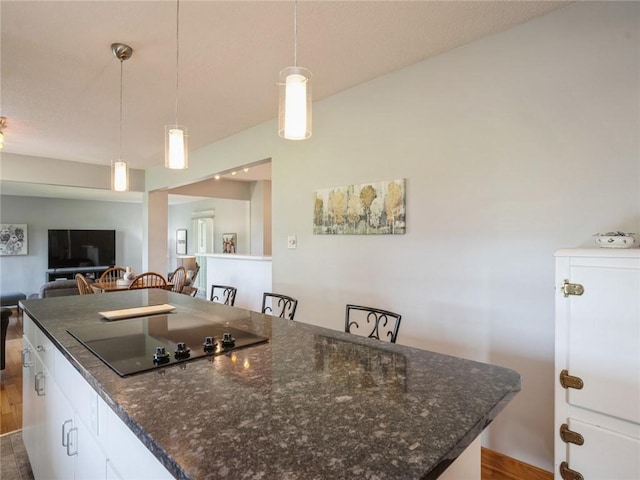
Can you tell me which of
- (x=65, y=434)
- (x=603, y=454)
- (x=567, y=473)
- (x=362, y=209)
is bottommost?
(x=567, y=473)

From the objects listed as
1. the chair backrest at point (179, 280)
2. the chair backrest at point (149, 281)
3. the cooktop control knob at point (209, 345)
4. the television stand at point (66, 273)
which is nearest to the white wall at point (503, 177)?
the cooktop control knob at point (209, 345)

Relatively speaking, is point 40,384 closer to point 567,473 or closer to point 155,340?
point 155,340

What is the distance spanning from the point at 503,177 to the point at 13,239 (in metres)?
9.31

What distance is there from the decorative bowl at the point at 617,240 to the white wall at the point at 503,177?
0.20 metres

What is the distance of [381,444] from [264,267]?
404cm

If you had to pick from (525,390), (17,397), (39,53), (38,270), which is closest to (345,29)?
(39,53)

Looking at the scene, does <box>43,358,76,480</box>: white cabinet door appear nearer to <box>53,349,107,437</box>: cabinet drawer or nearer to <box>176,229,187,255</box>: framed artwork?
<box>53,349,107,437</box>: cabinet drawer

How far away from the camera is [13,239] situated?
290 inches

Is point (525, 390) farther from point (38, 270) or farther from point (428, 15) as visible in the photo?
point (38, 270)

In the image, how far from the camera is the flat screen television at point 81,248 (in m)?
7.86

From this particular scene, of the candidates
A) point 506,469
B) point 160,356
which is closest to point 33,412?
point 160,356

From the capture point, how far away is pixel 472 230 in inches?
80.5

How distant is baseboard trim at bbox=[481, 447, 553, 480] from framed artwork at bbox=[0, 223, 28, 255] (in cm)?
925

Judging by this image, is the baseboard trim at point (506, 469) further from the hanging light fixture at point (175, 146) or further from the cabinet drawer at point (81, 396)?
the hanging light fixture at point (175, 146)
